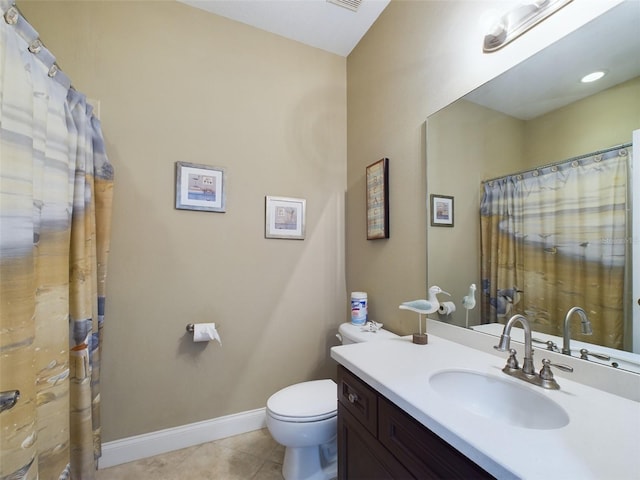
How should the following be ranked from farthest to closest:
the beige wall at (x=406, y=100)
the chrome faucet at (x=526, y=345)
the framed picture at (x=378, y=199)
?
the framed picture at (x=378, y=199), the beige wall at (x=406, y=100), the chrome faucet at (x=526, y=345)

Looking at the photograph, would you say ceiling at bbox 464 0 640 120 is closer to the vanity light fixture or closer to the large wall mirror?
the large wall mirror

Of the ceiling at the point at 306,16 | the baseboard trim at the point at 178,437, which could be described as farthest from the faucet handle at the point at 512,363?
the ceiling at the point at 306,16

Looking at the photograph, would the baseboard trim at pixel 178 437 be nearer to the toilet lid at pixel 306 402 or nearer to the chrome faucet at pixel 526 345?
the toilet lid at pixel 306 402

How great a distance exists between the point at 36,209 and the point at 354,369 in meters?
1.22

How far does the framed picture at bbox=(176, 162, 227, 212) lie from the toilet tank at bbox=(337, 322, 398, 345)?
1102 mm

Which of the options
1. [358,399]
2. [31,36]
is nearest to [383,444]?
[358,399]

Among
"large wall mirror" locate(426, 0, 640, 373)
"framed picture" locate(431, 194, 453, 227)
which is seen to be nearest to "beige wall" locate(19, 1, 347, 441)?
"framed picture" locate(431, 194, 453, 227)

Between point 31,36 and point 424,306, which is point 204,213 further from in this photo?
point 424,306

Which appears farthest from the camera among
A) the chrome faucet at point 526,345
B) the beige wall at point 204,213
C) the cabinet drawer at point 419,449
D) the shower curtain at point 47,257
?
the beige wall at point 204,213

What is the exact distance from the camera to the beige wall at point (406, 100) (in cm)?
117

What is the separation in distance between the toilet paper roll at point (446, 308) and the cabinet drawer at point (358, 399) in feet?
1.87

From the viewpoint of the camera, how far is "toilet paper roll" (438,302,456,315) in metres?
1.30

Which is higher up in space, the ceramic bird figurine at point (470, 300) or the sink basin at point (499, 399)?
the ceramic bird figurine at point (470, 300)

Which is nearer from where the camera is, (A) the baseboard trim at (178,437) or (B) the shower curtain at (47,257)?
(B) the shower curtain at (47,257)
